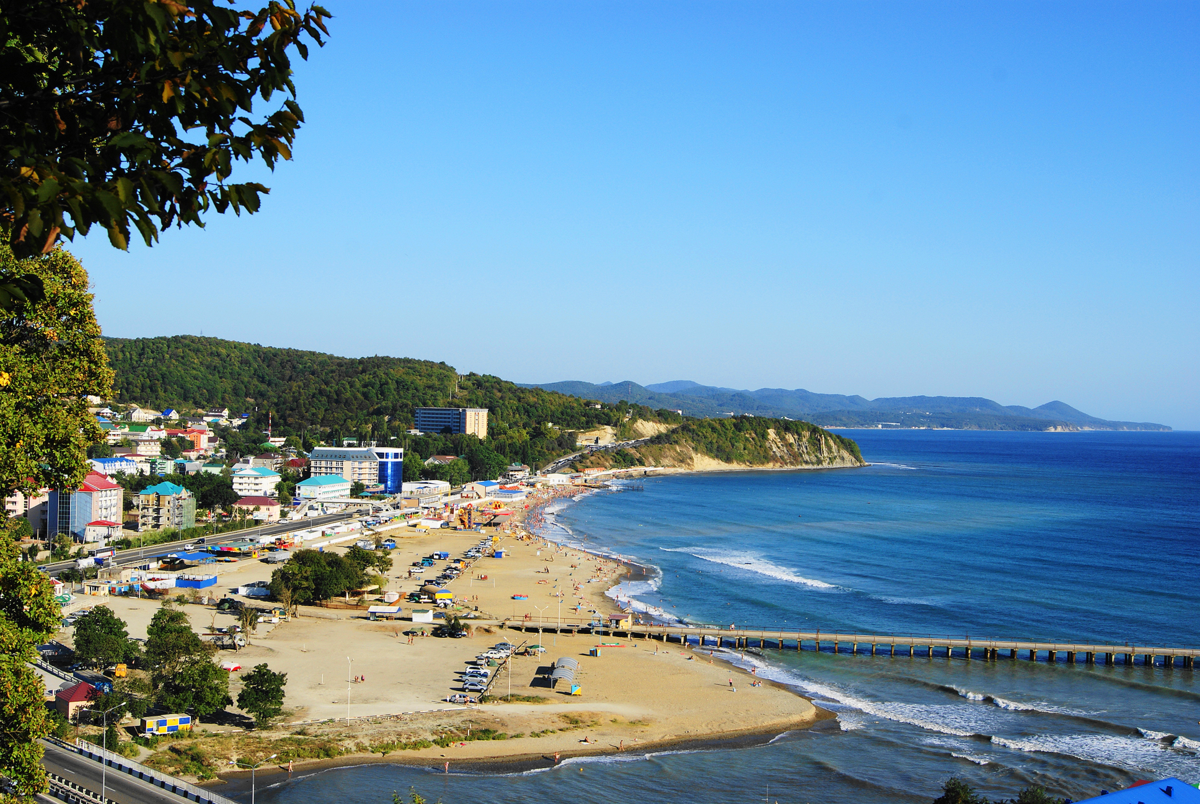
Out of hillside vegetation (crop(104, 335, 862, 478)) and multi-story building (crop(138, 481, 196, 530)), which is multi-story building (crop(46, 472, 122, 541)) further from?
hillside vegetation (crop(104, 335, 862, 478))

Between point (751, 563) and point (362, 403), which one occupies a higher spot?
point (362, 403)

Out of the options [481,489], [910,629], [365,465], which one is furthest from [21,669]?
[481,489]

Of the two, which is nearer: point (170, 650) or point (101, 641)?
point (170, 650)

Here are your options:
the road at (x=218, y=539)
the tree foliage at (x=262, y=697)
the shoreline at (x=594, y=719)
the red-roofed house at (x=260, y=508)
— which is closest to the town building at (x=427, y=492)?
the road at (x=218, y=539)

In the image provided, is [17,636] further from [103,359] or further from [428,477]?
[428,477]

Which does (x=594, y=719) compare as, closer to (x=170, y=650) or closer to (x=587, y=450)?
(x=170, y=650)

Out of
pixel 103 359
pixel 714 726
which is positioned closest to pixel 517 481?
pixel 714 726
